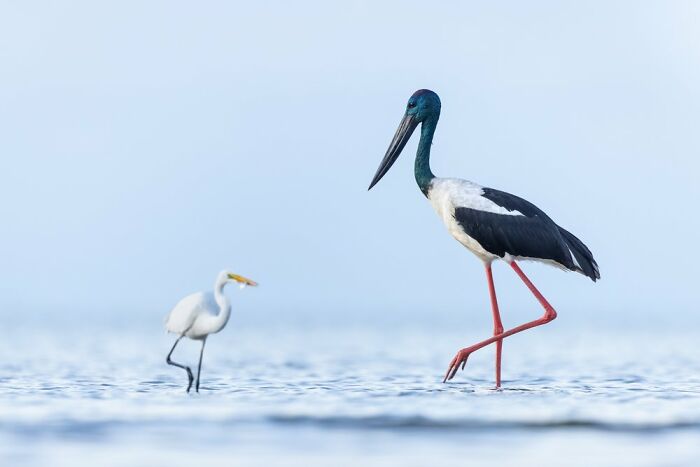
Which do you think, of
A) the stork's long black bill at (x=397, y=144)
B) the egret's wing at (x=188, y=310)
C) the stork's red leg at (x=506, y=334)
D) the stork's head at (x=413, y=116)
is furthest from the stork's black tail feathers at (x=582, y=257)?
the egret's wing at (x=188, y=310)

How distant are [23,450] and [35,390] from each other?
5678mm

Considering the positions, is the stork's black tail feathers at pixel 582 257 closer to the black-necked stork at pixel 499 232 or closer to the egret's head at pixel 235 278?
the black-necked stork at pixel 499 232

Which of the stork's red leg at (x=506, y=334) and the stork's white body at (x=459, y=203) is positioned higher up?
the stork's white body at (x=459, y=203)

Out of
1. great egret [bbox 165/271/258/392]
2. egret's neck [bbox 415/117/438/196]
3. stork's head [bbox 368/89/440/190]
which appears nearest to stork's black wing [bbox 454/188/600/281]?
Result: egret's neck [bbox 415/117/438/196]

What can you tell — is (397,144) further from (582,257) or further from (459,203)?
(582,257)

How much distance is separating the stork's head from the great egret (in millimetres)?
3939

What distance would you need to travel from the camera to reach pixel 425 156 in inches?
691

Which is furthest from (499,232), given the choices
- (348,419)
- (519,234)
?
(348,419)

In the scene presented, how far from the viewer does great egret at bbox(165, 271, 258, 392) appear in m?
14.9

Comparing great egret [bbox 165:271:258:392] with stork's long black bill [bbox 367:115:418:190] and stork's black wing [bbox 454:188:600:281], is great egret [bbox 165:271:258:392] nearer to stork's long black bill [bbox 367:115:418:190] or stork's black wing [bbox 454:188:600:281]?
stork's black wing [bbox 454:188:600:281]

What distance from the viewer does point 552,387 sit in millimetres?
16781

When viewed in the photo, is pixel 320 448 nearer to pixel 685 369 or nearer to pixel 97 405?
pixel 97 405

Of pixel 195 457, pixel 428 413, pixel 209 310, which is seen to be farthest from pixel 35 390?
pixel 195 457

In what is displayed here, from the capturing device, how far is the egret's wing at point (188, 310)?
15.0 metres
